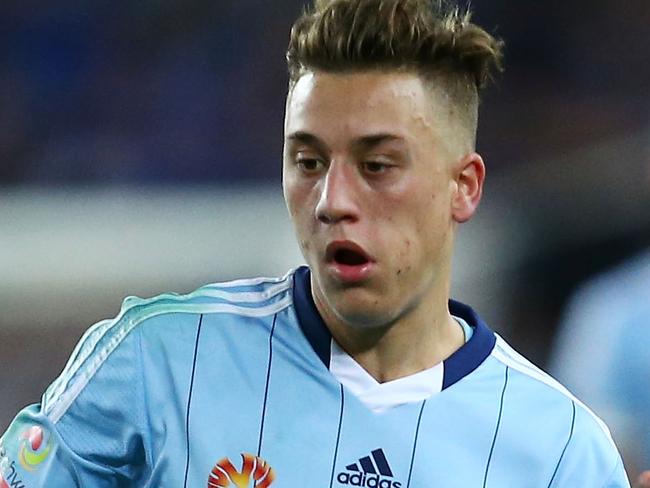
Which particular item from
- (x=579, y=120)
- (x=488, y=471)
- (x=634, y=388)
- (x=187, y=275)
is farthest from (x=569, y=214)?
(x=488, y=471)

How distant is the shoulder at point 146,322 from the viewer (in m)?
1.81

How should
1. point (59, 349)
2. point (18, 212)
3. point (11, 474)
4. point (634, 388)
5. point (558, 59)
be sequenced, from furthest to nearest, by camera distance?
point (558, 59) → point (18, 212) → point (59, 349) → point (634, 388) → point (11, 474)

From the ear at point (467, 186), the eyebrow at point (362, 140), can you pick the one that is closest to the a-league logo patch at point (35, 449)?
the eyebrow at point (362, 140)

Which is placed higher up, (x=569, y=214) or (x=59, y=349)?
(x=569, y=214)

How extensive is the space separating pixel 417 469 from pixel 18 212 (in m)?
3.37

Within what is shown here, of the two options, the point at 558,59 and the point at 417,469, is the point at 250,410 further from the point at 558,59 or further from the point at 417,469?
the point at 558,59

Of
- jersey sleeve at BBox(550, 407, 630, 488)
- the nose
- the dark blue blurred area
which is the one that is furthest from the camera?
the dark blue blurred area

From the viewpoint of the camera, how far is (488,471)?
6.11ft

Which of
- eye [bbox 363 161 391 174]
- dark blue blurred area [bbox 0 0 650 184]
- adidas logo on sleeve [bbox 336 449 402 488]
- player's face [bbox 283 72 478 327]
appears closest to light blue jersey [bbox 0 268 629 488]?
adidas logo on sleeve [bbox 336 449 402 488]

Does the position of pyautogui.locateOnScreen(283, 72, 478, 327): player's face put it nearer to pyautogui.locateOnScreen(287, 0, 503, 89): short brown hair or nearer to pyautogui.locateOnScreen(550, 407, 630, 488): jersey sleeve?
pyautogui.locateOnScreen(287, 0, 503, 89): short brown hair

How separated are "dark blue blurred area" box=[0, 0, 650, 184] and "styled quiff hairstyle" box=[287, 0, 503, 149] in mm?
3106

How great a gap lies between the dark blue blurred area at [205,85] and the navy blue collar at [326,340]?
10.0 ft

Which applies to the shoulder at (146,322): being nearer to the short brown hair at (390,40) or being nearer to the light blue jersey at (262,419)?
the light blue jersey at (262,419)

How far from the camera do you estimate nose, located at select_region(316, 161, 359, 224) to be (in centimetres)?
173
